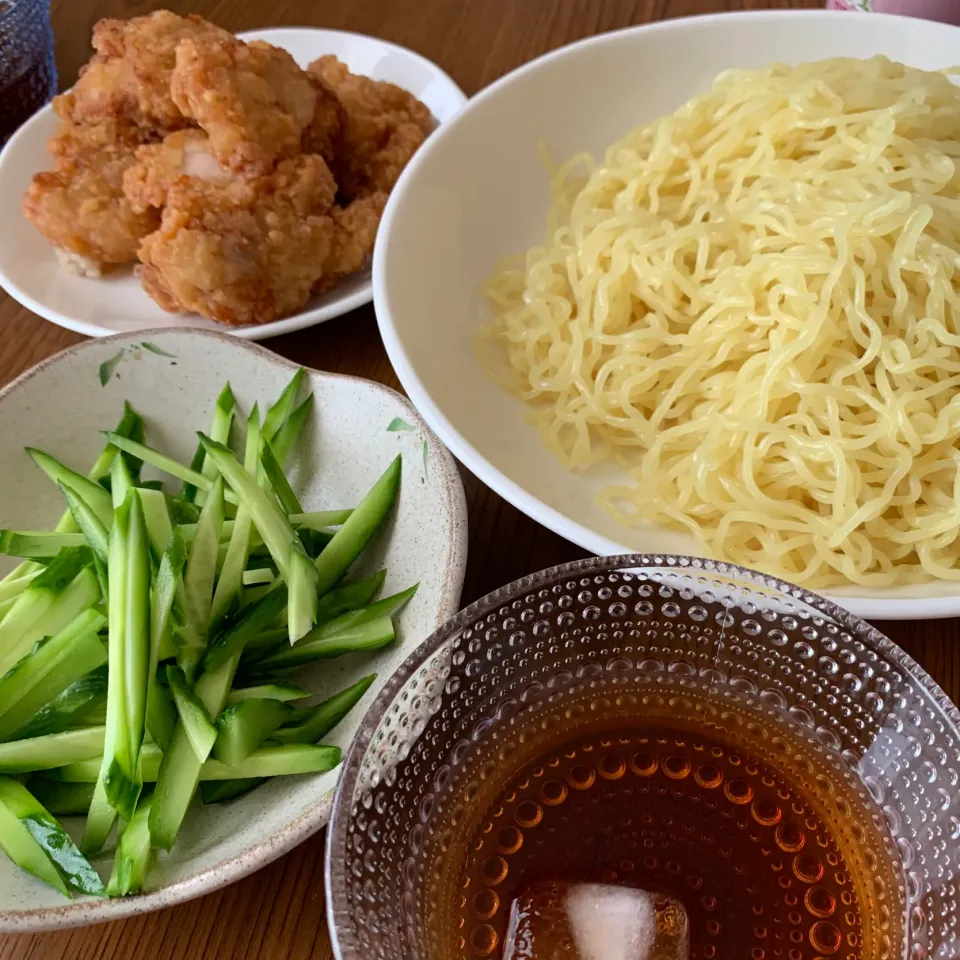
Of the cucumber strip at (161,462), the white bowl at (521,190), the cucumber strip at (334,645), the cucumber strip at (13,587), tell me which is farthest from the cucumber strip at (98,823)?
the white bowl at (521,190)

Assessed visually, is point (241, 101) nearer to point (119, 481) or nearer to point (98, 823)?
point (119, 481)

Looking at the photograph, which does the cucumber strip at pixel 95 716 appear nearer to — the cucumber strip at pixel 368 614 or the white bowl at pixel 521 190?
the cucumber strip at pixel 368 614

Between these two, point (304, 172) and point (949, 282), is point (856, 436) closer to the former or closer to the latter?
point (949, 282)

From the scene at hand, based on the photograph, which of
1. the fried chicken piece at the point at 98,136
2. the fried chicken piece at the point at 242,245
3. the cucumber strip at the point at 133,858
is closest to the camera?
the cucumber strip at the point at 133,858

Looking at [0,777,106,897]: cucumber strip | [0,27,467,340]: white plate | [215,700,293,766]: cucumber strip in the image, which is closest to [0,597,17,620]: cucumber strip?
[0,777,106,897]: cucumber strip

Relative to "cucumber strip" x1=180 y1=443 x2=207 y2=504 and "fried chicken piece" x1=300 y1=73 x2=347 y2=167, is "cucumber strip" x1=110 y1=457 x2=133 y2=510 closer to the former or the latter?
"cucumber strip" x1=180 y1=443 x2=207 y2=504

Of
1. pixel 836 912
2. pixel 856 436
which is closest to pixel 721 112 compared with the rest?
pixel 856 436
